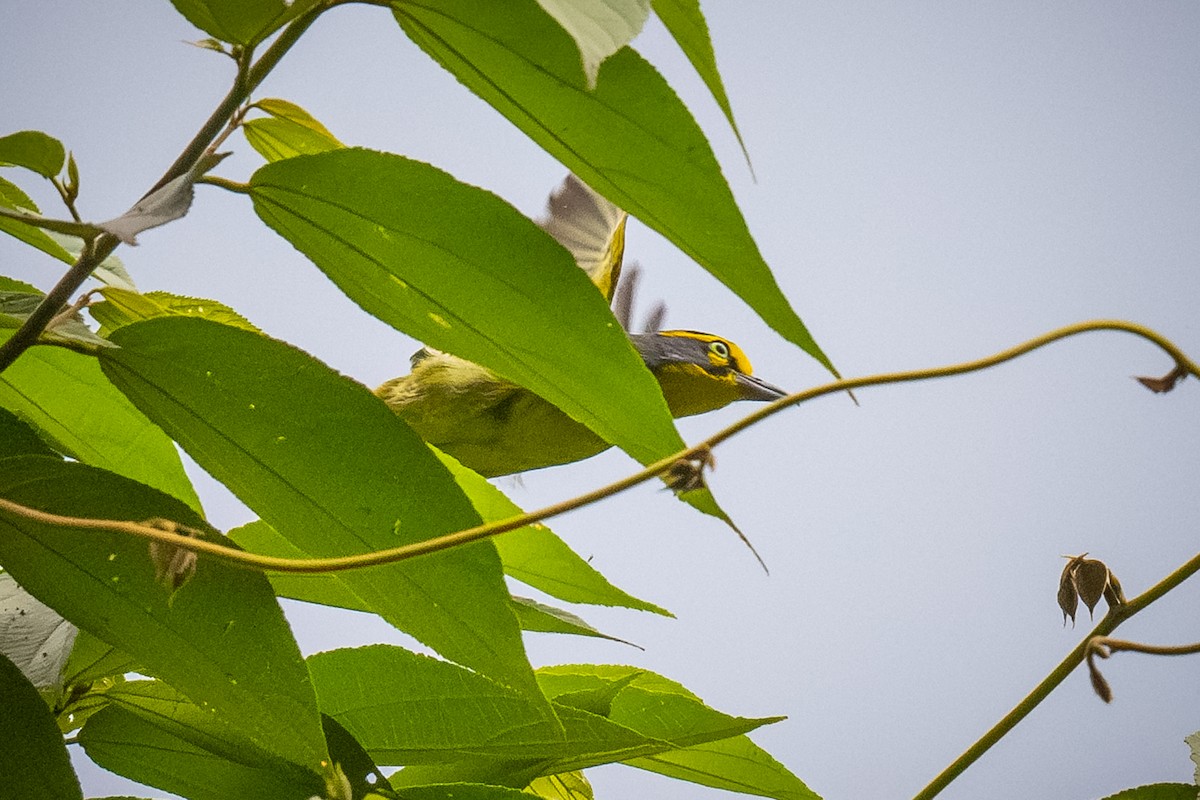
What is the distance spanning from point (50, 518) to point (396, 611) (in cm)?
15

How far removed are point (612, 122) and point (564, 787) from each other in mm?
476

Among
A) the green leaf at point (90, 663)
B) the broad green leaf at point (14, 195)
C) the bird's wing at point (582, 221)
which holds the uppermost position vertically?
the bird's wing at point (582, 221)

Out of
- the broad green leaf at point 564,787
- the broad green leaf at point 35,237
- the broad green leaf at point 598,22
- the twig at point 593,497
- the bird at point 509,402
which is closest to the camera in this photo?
the broad green leaf at point 598,22

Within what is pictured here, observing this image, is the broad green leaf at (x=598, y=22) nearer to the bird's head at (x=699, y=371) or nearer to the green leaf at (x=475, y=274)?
the green leaf at (x=475, y=274)

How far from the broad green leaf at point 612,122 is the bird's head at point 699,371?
4.04ft

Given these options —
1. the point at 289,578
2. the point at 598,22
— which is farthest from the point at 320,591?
the point at 598,22

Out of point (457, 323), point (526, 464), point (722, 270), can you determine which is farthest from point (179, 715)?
point (526, 464)

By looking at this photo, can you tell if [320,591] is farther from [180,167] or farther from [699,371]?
[699,371]

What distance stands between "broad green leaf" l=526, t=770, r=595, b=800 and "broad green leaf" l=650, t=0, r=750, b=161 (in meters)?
0.50

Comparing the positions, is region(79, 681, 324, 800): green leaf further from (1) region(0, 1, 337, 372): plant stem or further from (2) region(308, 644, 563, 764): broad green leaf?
(1) region(0, 1, 337, 372): plant stem

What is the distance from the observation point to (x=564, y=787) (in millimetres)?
759

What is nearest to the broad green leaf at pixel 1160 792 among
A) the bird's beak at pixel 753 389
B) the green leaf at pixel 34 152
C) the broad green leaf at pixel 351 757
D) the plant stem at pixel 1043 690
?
the plant stem at pixel 1043 690

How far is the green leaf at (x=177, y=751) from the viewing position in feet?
1.86

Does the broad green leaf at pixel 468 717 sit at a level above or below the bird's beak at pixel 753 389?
below
